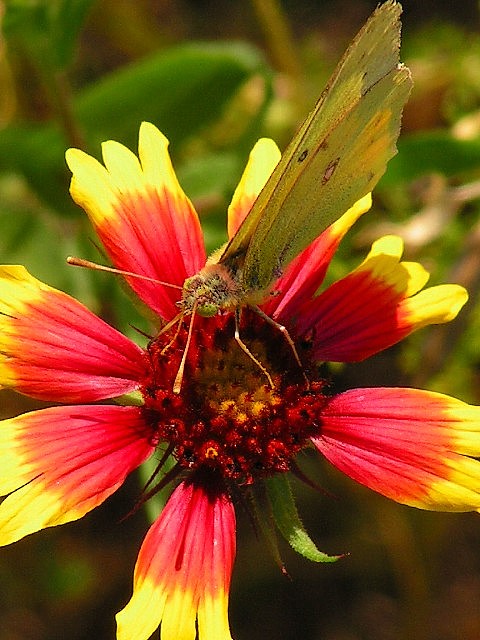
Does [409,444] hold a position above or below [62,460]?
below

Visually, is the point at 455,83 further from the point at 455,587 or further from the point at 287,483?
the point at 287,483

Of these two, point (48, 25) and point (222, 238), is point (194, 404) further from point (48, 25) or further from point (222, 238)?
point (48, 25)

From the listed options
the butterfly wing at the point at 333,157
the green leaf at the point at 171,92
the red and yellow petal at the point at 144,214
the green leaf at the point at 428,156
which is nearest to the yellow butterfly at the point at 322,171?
the butterfly wing at the point at 333,157

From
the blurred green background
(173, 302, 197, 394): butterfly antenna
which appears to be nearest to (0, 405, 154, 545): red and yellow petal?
(173, 302, 197, 394): butterfly antenna

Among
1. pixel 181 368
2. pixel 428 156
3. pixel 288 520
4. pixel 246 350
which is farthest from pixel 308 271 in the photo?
pixel 428 156

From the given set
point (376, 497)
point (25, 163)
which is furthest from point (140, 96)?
point (376, 497)

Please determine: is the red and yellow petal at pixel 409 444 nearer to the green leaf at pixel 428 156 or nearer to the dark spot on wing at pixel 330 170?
the dark spot on wing at pixel 330 170
